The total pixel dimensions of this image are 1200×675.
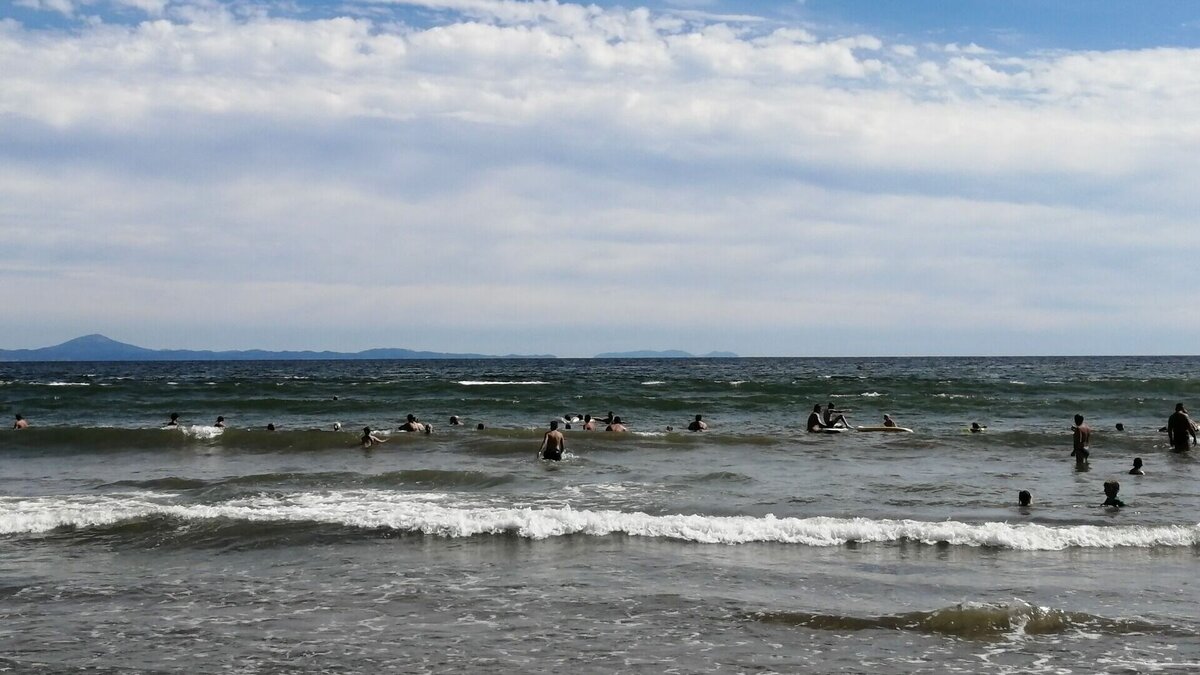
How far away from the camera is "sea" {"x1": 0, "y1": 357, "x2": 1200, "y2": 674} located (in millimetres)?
8914

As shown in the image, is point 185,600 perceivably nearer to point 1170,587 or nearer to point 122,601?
point 122,601

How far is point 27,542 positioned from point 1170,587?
1493 cm

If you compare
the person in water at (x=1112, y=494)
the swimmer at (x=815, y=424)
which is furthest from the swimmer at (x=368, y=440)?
the person in water at (x=1112, y=494)

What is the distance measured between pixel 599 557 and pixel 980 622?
490 centimetres

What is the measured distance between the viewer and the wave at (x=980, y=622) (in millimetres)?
9352

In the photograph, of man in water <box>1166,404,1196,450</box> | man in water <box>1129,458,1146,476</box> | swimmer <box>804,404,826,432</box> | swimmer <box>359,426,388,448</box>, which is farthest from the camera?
swimmer <box>804,404,826,432</box>

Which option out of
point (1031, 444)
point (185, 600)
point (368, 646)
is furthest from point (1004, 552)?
point (1031, 444)

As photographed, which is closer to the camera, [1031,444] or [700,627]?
[700,627]

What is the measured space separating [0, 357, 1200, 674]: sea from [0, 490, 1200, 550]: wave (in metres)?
0.06

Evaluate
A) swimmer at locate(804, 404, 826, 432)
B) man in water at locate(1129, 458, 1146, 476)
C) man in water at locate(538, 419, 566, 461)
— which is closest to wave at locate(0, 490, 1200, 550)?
man in water at locate(538, 419, 566, 461)

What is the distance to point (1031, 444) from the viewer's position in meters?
27.1

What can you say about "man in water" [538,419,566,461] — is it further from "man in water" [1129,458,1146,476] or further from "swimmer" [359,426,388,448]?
"man in water" [1129,458,1146,476]

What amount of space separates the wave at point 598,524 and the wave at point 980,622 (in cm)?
367

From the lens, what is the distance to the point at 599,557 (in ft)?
41.7
